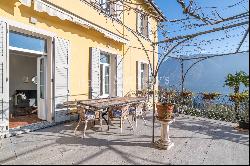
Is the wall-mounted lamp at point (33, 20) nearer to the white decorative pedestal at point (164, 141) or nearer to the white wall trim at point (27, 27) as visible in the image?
the white wall trim at point (27, 27)

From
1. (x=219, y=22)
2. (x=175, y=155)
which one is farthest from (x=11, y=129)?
(x=219, y=22)

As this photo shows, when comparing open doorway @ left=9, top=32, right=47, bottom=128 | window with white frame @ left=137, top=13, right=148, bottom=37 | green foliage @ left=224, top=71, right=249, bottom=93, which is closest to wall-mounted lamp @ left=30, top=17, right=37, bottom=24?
open doorway @ left=9, top=32, right=47, bottom=128

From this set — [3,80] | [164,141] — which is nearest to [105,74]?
[3,80]

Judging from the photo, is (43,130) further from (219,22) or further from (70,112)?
(219,22)

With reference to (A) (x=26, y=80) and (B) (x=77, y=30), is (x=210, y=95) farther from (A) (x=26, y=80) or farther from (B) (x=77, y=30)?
(A) (x=26, y=80)

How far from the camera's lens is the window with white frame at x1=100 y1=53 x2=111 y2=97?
9.23 metres

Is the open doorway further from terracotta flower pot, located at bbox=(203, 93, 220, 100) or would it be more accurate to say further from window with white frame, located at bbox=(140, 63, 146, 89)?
terracotta flower pot, located at bbox=(203, 93, 220, 100)

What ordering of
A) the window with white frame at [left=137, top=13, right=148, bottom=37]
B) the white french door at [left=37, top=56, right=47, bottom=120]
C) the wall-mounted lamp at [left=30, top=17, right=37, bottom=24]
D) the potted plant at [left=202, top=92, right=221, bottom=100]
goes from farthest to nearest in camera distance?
1. the window with white frame at [left=137, top=13, right=148, bottom=37]
2. the potted plant at [left=202, top=92, right=221, bottom=100]
3. the white french door at [left=37, top=56, right=47, bottom=120]
4. the wall-mounted lamp at [left=30, top=17, right=37, bottom=24]

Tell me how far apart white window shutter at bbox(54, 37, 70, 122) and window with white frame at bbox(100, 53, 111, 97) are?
235 cm

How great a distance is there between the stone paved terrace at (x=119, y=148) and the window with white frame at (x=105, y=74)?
310 cm

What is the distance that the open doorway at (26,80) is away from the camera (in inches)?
242

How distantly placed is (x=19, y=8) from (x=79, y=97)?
10.5 feet

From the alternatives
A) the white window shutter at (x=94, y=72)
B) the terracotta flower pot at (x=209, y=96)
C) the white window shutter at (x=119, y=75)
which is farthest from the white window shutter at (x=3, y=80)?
the terracotta flower pot at (x=209, y=96)

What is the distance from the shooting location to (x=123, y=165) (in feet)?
12.4
